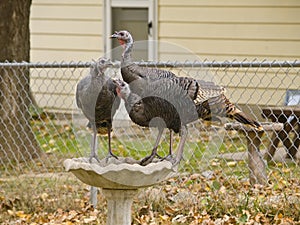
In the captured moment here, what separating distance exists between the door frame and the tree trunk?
11.3 feet

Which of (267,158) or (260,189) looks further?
(267,158)

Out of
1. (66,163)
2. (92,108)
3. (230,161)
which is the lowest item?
(230,161)

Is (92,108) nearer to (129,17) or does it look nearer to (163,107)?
(163,107)

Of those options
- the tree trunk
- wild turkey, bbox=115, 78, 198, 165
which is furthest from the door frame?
wild turkey, bbox=115, 78, 198, 165

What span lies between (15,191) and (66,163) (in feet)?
9.16

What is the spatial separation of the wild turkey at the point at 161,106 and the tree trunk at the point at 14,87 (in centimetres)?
394

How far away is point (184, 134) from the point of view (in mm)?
5277

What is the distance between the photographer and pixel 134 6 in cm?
1277

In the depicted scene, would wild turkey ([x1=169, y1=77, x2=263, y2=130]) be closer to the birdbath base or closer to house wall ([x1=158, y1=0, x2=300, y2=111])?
the birdbath base

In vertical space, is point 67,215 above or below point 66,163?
below

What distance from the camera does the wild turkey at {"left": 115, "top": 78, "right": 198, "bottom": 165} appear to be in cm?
500

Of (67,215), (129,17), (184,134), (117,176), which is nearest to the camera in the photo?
(117,176)

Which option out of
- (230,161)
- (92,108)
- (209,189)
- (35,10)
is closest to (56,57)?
(35,10)

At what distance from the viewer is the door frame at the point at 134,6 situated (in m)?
12.5
